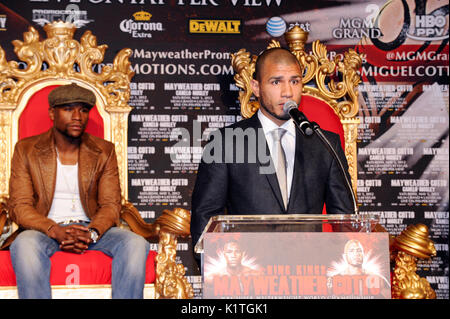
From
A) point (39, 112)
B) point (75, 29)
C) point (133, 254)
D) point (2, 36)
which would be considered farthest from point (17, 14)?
point (133, 254)

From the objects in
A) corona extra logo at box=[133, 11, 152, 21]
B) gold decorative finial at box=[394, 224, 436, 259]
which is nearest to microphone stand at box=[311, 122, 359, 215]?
gold decorative finial at box=[394, 224, 436, 259]

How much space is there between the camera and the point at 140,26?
Answer: 5141 millimetres

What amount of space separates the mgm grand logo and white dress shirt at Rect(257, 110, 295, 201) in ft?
6.35

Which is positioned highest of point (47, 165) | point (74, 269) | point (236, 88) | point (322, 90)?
point (236, 88)

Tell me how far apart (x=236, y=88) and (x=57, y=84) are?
1359 mm

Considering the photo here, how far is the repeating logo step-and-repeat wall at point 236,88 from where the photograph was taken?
202 inches

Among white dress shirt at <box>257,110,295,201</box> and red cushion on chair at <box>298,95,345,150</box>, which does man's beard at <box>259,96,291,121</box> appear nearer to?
white dress shirt at <box>257,110,295,201</box>

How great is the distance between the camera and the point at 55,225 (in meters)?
3.89

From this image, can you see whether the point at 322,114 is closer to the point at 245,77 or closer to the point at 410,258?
the point at 245,77

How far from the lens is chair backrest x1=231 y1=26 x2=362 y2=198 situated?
4691 mm

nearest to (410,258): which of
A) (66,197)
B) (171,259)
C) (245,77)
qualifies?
(171,259)

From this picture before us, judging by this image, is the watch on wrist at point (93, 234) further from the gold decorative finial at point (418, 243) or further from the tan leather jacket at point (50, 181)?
A: the gold decorative finial at point (418, 243)

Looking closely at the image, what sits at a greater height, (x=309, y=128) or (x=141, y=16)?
(x=141, y=16)

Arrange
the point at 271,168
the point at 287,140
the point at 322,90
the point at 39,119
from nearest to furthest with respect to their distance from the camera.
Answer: the point at 271,168, the point at 287,140, the point at 39,119, the point at 322,90
